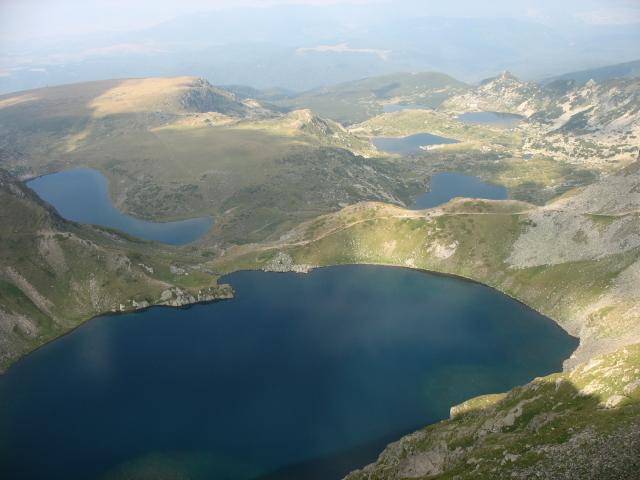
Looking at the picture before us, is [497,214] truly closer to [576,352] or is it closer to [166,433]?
[576,352]

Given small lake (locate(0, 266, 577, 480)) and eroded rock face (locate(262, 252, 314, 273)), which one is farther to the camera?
eroded rock face (locate(262, 252, 314, 273))

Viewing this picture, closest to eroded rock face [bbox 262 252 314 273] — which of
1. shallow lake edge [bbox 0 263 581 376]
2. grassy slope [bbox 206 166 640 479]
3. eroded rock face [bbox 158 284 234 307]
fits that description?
shallow lake edge [bbox 0 263 581 376]

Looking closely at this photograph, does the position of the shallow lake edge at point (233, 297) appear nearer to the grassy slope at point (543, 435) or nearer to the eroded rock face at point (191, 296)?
the eroded rock face at point (191, 296)

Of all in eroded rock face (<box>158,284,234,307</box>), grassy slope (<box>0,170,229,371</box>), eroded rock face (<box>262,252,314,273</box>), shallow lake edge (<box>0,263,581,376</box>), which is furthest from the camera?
eroded rock face (<box>262,252,314,273</box>)

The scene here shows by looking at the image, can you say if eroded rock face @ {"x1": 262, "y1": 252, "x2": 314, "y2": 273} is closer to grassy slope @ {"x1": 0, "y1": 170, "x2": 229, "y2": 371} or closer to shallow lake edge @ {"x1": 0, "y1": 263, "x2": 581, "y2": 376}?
shallow lake edge @ {"x1": 0, "y1": 263, "x2": 581, "y2": 376}

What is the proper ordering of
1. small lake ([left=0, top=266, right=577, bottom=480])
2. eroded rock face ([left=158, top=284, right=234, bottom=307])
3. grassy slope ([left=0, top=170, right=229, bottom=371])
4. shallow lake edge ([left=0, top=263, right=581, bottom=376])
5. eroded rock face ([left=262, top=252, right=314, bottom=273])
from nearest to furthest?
small lake ([left=0, top=266, right=577, bottom=480]) → shallow lake edge ([left=0, top=263, right=581, bottom=376]) → grassy slope ([left=0, top=170, right=229, bottom=371]) → eroded rock face ([left=158, top=284, right=234, bottom=307]) → eroded rock face ([left=262, top=252, right=314, bottom=273])

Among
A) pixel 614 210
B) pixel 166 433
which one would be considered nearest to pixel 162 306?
pixel 166 433

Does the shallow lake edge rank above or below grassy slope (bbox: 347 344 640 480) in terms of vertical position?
below
